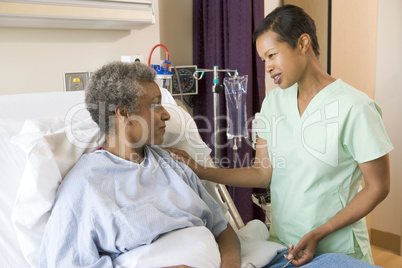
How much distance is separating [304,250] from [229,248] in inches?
9.4

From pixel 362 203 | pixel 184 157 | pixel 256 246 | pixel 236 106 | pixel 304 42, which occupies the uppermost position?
pixel 304 42

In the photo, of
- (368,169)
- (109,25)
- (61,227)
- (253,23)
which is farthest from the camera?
(253,23)

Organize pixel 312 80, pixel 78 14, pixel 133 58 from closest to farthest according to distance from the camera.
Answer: pixel 312 80 → pixel 78 14 → pixel 133 58

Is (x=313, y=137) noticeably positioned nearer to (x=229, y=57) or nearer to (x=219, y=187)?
(x=219, y=187)

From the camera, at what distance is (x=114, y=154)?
4.67ft

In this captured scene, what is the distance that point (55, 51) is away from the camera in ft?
6.38

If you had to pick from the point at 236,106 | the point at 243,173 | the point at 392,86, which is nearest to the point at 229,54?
the point at 236,106

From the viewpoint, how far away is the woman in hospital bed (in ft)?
3.97

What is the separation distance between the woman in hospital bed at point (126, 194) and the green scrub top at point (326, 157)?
0.25 m

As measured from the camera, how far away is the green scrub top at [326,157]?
4.38 feet

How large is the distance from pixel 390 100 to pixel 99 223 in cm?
238

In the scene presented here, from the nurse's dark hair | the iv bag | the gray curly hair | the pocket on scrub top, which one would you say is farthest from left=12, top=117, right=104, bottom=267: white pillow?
the iv bag

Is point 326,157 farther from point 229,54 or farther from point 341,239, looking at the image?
point 229,54

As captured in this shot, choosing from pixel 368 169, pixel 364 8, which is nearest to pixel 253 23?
pixel 364 8
